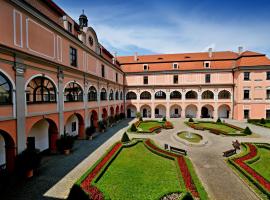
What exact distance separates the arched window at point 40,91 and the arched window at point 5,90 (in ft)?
4.40

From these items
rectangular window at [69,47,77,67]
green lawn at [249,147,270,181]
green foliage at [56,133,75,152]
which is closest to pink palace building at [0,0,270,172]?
rectangular window at [69,47,77,67]

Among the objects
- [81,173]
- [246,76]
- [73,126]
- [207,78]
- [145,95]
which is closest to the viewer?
[81,173]

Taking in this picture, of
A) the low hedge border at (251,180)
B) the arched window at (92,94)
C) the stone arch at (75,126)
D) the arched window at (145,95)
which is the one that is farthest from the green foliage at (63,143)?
the arched window at (145,95)

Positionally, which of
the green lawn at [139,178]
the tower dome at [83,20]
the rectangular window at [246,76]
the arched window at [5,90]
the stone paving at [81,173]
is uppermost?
the tower dome at [83,20]

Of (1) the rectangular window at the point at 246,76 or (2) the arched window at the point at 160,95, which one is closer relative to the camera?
(1) the rectangular window at the point at 246,76

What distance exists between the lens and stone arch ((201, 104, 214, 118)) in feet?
118

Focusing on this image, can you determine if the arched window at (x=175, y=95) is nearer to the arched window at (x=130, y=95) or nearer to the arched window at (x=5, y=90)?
the arched window at (x=130, y=95)

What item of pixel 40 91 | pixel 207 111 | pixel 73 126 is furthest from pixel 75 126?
pixel 207 111

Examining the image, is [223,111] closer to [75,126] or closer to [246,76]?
[246,76]

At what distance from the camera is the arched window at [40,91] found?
433 inches

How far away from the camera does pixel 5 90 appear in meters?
9.14

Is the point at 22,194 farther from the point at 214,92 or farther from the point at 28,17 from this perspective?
the point at 214,92

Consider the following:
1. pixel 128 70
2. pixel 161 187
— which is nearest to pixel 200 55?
pixel 128 70

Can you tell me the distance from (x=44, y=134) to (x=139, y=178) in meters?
10.0
